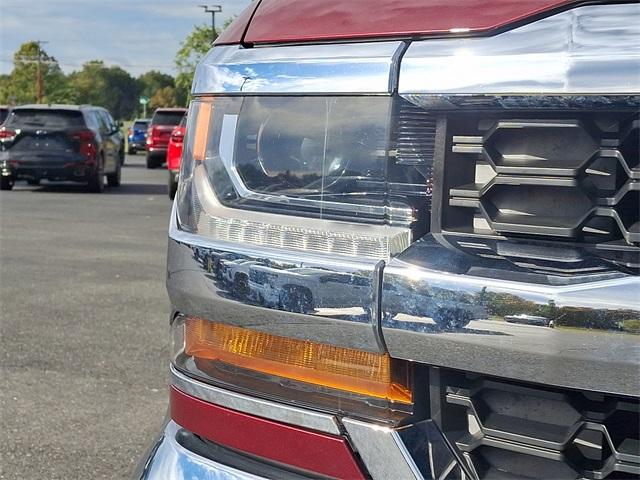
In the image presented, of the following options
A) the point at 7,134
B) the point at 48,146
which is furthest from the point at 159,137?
the point at 48,146

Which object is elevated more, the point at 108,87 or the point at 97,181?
the point at 108,87

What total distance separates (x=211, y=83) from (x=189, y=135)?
117mm

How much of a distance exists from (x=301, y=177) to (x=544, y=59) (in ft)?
1.57

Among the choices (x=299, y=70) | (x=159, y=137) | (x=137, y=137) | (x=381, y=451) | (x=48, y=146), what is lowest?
(x=137, y=137)

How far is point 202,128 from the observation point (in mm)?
1785

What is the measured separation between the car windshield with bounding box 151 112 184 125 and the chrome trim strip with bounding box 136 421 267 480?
2695 cm

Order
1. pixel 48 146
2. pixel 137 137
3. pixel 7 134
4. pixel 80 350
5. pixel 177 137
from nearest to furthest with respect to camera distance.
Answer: pixel 80 350 → pixel 177 137 → pixel 48 146 → pixel 7 134 → pixel 137 137

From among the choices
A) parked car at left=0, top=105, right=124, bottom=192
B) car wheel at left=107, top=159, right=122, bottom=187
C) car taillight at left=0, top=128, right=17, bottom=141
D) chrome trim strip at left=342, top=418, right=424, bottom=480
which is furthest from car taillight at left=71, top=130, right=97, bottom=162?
chrome trim strip at left=342, top=418, right=424, bottom=480

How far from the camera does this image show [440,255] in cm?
147

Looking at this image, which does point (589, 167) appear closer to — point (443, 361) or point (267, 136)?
point (443, 361)

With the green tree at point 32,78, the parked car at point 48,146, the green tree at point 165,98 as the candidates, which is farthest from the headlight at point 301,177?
the green tree at point 165,98

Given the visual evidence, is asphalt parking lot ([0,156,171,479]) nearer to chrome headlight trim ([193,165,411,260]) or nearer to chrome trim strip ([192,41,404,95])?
chrome headlight trim ([193,165,411,260])

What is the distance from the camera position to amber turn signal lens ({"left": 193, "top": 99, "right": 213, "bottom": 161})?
1.77m

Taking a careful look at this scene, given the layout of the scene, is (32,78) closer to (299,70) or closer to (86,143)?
(86,143)
